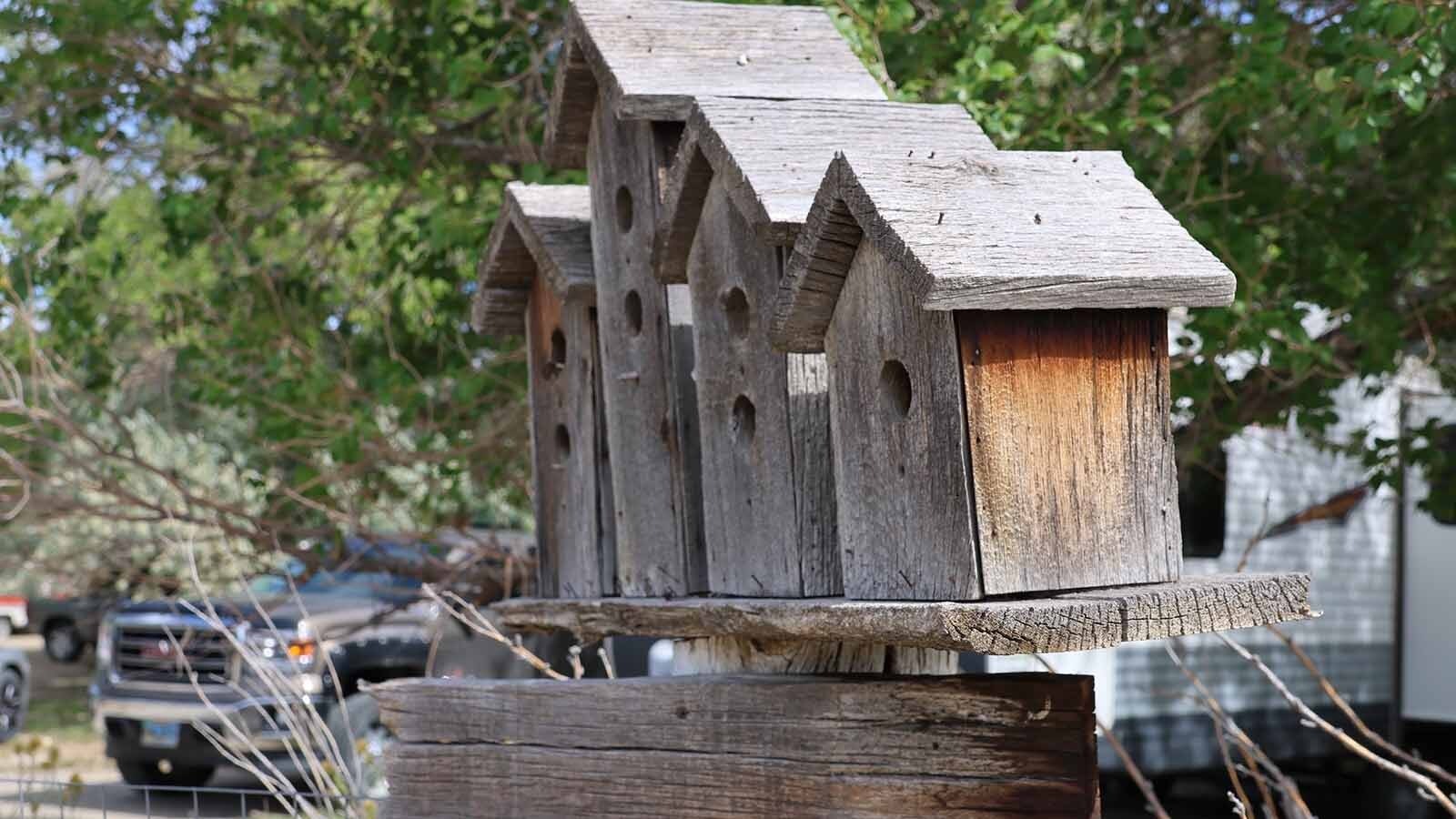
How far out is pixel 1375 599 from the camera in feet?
39.2

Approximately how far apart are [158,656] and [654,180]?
9.52m

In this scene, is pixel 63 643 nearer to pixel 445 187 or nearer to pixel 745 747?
pixel 445 187

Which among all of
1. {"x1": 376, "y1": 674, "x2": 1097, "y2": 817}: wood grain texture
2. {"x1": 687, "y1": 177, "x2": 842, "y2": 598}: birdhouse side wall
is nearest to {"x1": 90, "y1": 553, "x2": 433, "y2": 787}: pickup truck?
{"x1": 376, "y1": 674, "x2": 1097, "y2": 817}: wood grain texture

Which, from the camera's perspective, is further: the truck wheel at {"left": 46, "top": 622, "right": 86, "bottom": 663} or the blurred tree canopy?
the truck wheel at {"left": 46, "top": 622, "right": 86, "bottom": 663}

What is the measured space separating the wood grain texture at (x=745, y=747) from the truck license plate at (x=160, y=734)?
8.26m

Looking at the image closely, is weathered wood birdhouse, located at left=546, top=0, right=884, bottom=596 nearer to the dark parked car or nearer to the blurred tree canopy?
the blurred tree canopy

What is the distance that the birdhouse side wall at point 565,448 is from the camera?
13.4ft

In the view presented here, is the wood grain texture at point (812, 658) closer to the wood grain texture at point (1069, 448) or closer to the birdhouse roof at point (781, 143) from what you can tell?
the wood grain texture at point (1069, 448)

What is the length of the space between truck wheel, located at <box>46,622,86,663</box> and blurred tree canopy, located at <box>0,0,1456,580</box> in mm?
Result: 19678

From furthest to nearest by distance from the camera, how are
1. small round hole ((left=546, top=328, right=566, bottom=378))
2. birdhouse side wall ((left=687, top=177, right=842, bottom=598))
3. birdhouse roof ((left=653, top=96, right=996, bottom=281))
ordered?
small round hole ((left=546, top=328, right=566, bottom=378)) → birdhouse side wall ((left=687, top=177, right=842, bottom=598)) → birdhouse roof ((left=653, top=96, right=996, bottom=281))

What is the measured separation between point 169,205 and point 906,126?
498cm

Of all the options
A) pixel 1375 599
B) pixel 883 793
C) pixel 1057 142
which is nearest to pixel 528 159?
pixel 1057 142

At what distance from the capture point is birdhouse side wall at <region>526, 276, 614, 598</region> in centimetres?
410

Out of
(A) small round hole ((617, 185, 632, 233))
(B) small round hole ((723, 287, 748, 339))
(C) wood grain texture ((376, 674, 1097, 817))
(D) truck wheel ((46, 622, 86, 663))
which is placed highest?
(A) small round hole ((617, 185, 632, 233))
